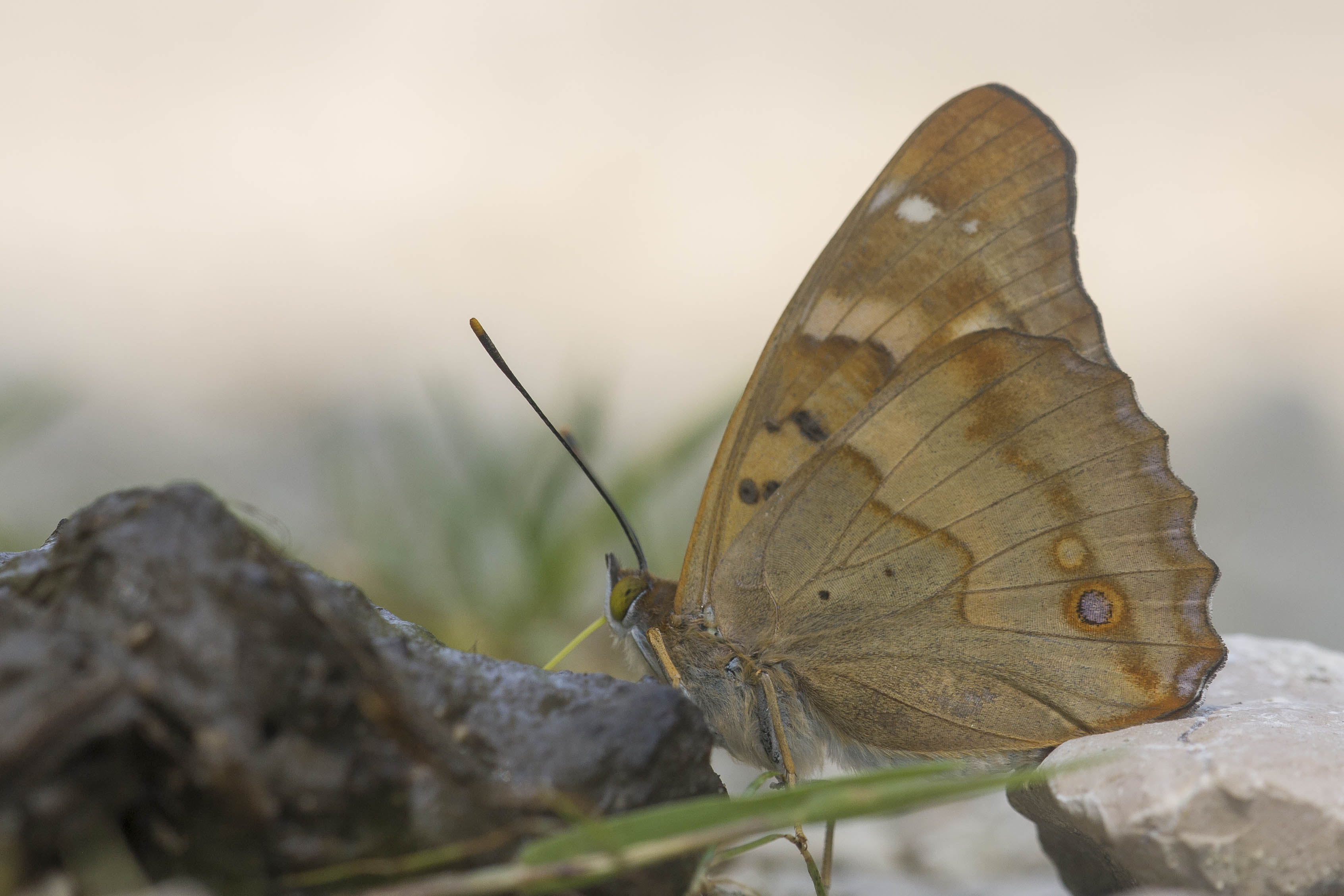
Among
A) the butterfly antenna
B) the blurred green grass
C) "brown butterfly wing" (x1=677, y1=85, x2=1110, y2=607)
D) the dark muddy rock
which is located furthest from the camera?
the blurred green grass

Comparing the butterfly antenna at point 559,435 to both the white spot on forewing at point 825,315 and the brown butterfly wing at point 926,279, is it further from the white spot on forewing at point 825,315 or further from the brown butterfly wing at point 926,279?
the white spot on forewing at point 825,315

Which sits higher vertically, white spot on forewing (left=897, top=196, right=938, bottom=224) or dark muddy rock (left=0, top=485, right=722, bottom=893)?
white spot on forewing (left=897, top=196, right=938, bottom=224)

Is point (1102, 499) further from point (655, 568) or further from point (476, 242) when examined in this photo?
point (476, 242)

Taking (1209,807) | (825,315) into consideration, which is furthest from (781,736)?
(825,315)

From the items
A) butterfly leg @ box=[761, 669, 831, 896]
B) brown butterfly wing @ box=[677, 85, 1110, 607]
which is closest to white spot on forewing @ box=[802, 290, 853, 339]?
brown butterfly wing @ box=[677, 85, 1110, 607]

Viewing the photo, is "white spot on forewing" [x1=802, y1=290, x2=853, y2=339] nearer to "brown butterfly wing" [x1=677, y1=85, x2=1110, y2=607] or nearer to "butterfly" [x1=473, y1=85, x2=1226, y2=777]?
"brown butterfly wing" [x1=677, y1=85, x2=1110, y2=607]
